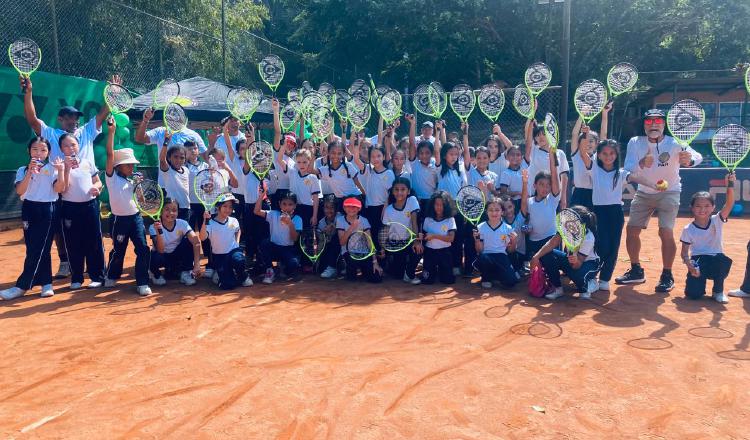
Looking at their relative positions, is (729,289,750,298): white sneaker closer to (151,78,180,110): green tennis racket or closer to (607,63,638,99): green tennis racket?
(607,63,638,99): green tennis racket

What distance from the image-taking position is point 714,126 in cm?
1800

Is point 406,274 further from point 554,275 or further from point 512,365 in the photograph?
point 512,365

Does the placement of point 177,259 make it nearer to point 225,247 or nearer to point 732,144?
point 225,247

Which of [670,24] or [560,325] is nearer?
[560,325]

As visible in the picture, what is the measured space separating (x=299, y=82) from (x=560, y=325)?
720 inches

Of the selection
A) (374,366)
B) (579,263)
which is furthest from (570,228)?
(374,366)

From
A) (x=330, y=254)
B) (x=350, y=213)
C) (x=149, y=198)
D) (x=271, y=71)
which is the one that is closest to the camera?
(x=149, y=198)

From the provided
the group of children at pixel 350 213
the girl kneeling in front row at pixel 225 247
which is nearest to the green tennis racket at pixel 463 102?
the group of children at pixel 350 213

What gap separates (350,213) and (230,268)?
146cm

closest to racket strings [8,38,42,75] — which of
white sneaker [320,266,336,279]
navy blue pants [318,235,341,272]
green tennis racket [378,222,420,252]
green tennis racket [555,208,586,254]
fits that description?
→ navy blue pants [318,235,341,272]

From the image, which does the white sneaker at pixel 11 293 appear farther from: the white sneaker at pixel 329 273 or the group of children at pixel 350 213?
the white sneaker at pixel 329 273

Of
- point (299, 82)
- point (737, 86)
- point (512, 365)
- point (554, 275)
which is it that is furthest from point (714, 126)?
point (512, 365)

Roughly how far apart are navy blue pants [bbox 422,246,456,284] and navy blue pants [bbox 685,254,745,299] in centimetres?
235

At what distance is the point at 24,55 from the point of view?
571 cm
